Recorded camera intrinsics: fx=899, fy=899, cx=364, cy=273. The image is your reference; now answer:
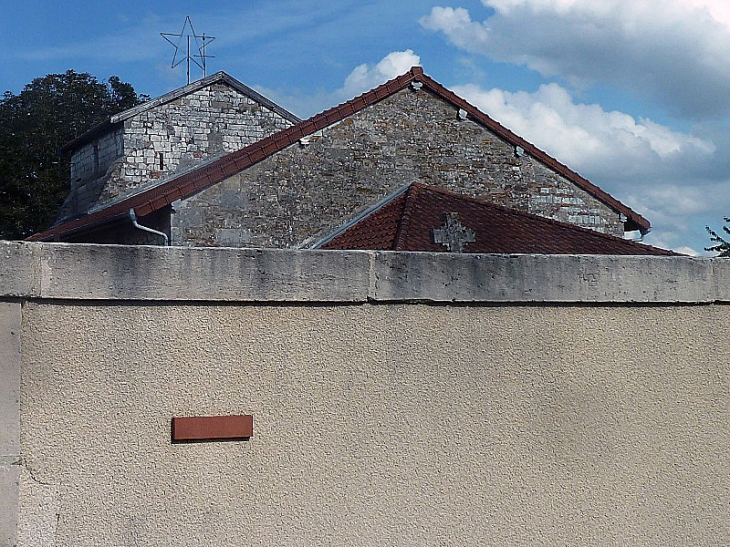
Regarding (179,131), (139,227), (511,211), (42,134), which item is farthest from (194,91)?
(42,134)

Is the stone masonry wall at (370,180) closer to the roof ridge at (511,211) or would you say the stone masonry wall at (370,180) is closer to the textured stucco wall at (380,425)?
the roof ridge at (511,211)

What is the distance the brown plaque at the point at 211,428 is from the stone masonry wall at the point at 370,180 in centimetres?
1064

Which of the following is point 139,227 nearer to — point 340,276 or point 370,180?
point 370,180

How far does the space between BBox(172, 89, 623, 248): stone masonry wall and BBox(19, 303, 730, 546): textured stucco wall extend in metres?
10.6

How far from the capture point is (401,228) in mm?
12812

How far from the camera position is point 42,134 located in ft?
120

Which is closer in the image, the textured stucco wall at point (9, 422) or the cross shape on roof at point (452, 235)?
the textured stucco wall at point (9, 422)

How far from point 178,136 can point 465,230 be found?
34.3 ft


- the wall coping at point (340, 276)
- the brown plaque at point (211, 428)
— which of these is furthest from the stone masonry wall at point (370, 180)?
the brown plaque at point (211, 428)

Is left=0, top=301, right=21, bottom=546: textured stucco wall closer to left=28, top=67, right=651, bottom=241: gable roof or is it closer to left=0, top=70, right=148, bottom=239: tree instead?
left=28, top=67, right=651, bottom=241: gable roof

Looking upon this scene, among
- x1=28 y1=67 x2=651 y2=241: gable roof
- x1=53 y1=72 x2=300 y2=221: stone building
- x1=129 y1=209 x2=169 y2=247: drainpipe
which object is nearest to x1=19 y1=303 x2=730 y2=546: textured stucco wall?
x1=129 y1=209 x2=169 y2=247: drainpipe

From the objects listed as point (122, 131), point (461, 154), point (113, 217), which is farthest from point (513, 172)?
point (122, 131)

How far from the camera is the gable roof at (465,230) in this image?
12930 mm

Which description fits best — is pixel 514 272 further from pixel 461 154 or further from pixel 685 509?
pixel 461 154
